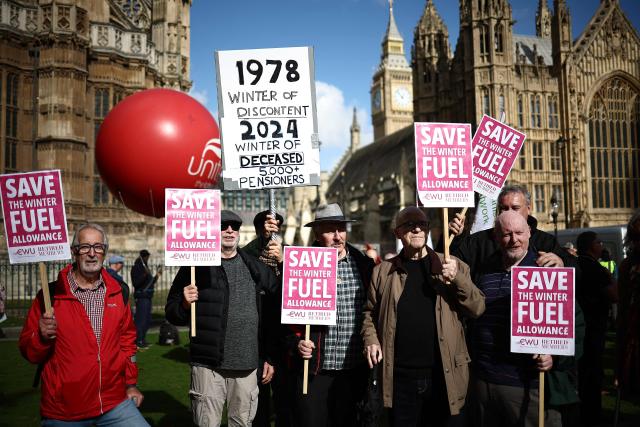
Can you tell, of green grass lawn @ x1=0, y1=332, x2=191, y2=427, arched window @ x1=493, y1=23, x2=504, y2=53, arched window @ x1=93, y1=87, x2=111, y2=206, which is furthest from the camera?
arched window @ x1=493, y1=23, x2=504, y2=53

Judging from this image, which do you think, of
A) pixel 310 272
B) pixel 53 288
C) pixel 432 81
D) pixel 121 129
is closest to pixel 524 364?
pixel 310 272

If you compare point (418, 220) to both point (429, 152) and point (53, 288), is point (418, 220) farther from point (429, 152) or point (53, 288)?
point (53, 288)

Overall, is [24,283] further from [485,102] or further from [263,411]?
[485,102]

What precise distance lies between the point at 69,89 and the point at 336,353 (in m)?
23.5

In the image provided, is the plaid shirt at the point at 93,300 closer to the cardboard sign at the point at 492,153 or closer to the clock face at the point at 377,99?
the cardboard sign at the point at 492,153

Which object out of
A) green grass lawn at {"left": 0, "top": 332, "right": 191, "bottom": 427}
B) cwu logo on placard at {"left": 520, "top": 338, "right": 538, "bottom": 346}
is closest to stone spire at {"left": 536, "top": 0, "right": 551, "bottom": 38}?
green grass lawn at {"left": 0, "top": 332, "right": 191, "bottom": 427}

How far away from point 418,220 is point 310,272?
1.06 m

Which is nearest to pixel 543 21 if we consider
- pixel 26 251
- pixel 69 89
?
pixel 69 89

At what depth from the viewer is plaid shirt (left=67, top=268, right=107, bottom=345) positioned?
411 centimetres

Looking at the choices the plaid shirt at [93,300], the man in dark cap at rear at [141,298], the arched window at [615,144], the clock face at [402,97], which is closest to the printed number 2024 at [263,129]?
the plaid shirt at [93,300]

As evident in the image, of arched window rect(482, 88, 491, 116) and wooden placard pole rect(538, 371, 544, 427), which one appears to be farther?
arched window rect(482, 88, 491, 116)

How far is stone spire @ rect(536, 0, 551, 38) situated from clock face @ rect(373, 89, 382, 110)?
1844 inches

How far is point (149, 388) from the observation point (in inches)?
356

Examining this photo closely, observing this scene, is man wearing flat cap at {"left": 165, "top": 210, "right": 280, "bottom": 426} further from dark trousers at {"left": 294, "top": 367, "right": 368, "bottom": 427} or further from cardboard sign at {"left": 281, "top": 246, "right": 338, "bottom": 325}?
dark trousers at {"left": 294, "top": 367, "right": 368, "bottom": 427}
